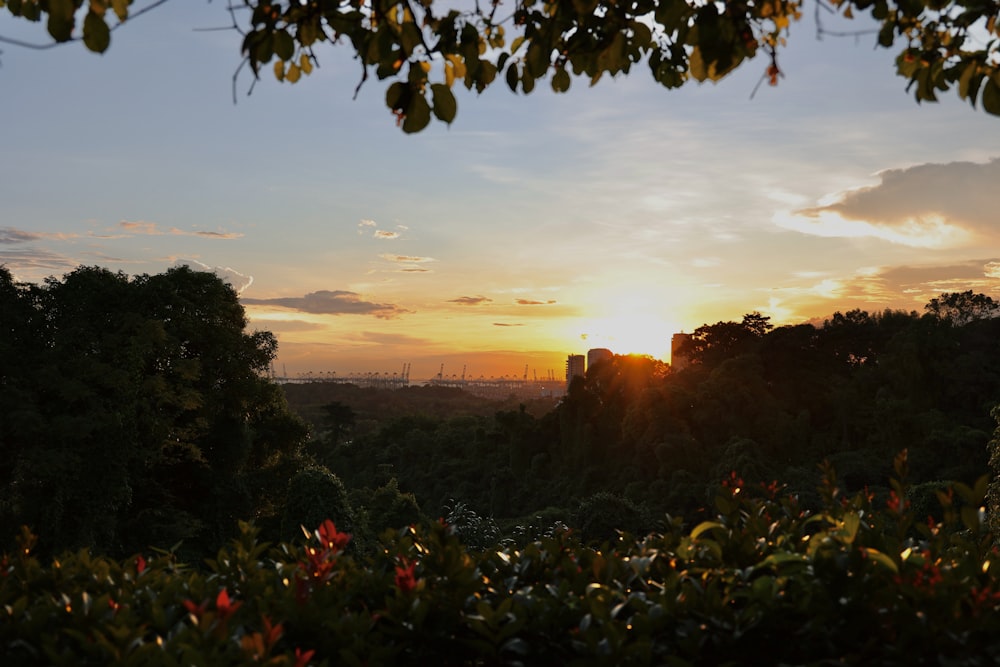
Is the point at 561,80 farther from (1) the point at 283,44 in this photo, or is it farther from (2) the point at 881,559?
(2) the point at 881,559

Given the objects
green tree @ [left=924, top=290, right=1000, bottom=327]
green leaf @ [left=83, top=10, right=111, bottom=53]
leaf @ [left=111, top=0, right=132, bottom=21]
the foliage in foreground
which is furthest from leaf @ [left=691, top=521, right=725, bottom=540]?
green tree @ [left=924, top=290, right=1000, bottom=327]

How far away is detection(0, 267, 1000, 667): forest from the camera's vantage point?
2996 millimetres

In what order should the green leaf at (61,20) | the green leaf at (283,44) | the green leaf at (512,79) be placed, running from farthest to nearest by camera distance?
the green leaf at (512,79) → the green leaf at (283,44) → the green leaf at (61,20)

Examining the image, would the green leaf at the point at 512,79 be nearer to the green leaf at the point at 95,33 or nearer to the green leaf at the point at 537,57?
the green leaf at the point at 537,57

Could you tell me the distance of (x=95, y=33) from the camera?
130 inches

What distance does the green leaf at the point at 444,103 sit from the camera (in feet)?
11.3

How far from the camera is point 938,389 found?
122 ft

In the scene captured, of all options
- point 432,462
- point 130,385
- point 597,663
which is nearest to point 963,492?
point 597,663

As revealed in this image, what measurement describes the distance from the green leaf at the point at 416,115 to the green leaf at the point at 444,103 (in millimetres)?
53

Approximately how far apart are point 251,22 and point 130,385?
2020 centimetres

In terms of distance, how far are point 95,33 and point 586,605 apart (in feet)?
9.70

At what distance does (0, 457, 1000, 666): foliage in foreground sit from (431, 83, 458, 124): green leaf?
1772mm

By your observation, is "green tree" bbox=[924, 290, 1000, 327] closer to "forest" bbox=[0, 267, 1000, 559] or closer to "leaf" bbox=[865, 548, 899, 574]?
"forest" bbox=[0, 267, 1000, 559]

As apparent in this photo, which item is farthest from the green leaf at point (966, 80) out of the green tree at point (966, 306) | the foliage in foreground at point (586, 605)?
the green tree at point (966, 306)
